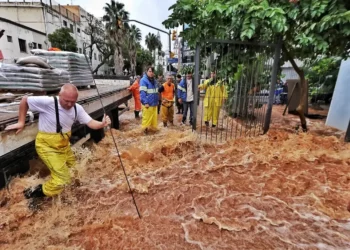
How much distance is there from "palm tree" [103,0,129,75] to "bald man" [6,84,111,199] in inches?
1071

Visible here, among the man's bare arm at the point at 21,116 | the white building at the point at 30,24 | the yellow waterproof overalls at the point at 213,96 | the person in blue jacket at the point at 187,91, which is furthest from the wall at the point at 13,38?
the man's bare arm at the point at 21,116

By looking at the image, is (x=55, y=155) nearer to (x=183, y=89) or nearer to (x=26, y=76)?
(x=26, y=76)

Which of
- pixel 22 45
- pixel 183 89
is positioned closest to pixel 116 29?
pixel 22 45

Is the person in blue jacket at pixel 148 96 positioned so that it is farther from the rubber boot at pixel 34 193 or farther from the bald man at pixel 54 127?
the rubber boot at pixel 34 193

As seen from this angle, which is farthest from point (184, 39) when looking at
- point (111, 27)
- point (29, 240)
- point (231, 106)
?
point (111, 27)

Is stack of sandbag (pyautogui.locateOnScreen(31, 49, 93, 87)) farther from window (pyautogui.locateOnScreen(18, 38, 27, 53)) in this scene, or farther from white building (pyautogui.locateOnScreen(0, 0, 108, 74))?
window (pyautogui.locateOnScreen(18, 38, 27, 53))

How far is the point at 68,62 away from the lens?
19.0 feet

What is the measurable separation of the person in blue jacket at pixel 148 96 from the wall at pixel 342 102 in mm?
5460

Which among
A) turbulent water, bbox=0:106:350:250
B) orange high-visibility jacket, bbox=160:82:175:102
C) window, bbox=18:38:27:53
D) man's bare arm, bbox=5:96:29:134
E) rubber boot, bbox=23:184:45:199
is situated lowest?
turbulent water, bbox=0:106:350:250

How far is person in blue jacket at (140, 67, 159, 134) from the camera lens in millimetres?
6152

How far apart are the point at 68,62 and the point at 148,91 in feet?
6.64

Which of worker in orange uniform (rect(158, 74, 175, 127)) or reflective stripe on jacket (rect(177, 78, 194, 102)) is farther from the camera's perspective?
reflective stripe on jacket (rect(177, 78, 194, 102))

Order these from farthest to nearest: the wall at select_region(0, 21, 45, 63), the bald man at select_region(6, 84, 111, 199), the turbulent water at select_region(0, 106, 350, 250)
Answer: the wall at select_region(0, 21, 45, 63), the bald man at select_region(6, 84, 111, 199), the turbulent water at select_region(0, 106, 350, 250)

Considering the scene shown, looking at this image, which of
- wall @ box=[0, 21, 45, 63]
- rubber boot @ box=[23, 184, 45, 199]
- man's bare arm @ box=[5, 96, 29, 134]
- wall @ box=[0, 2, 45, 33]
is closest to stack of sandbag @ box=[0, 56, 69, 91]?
man's bare arm @ box=[5, 96, 29, 134]
